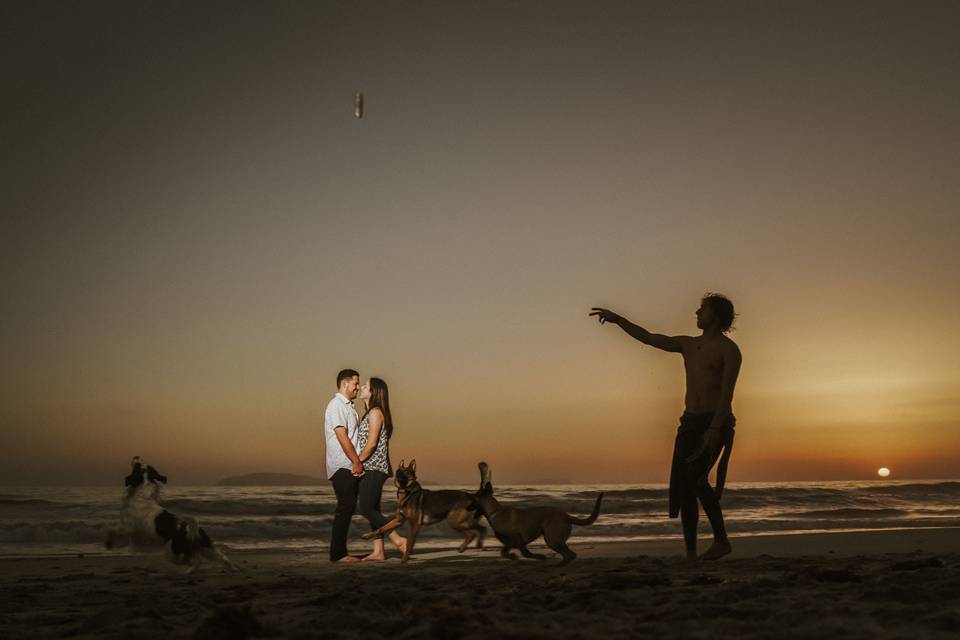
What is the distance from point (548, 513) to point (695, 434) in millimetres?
1590

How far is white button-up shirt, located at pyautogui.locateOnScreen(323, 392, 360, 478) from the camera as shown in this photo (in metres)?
8.19

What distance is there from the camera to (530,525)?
23.6 ft

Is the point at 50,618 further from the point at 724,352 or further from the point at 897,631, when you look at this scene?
the point at 724,352

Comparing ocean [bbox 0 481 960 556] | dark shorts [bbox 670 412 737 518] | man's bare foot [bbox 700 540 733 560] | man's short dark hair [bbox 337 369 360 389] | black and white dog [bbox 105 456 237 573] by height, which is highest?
man's short dark hair [bbox 337 369 360 389]

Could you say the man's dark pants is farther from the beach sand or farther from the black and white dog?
the black and white dog

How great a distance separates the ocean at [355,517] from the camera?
1250 centimetres

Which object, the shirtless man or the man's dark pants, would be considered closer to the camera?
the shirtless man

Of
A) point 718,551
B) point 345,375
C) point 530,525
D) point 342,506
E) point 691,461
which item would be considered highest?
point 345,375

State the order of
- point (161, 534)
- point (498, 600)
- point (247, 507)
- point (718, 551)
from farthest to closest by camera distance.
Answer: point (247, 507) → point (161, 534) → point (718, 551) → point (498, 600)

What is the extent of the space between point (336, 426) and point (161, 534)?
1999mm

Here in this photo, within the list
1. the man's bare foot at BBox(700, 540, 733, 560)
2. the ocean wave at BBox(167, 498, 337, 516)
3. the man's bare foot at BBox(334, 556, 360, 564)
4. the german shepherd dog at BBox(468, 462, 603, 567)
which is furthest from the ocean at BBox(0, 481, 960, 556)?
the man's bare foot at BBox(700, 540, 733, 560)

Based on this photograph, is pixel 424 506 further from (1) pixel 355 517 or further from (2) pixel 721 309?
(1) pixel 355 517

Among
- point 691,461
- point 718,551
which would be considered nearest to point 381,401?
point 691,461

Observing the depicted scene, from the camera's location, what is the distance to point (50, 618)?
4266 mm
